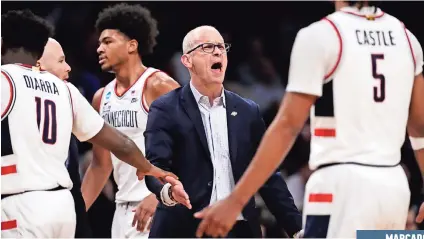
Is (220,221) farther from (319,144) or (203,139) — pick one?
(203,139)

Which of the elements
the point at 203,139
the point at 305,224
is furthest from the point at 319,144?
the point at 203,139

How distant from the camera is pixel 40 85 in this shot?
17.3ft

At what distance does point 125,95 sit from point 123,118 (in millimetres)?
258

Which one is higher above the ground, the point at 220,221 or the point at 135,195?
the point at 220,221

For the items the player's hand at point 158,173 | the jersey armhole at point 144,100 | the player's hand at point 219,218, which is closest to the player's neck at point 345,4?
the player's hand at point 219,218

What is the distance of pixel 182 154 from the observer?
5.87 m

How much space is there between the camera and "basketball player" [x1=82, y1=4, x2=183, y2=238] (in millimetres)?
7516

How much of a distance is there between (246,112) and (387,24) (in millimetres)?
1787

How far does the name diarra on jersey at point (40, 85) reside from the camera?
5.24 meters

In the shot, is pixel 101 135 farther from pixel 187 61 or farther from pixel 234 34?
pixel 234 34

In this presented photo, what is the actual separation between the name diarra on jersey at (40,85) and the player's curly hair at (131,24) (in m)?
2.90

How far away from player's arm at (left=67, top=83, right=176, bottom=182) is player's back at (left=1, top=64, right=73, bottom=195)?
5.0 inches

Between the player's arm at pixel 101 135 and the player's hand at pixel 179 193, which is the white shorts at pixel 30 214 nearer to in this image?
the player's arm at pixel 101 135

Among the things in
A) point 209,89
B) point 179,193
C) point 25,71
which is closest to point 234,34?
point 209,89
